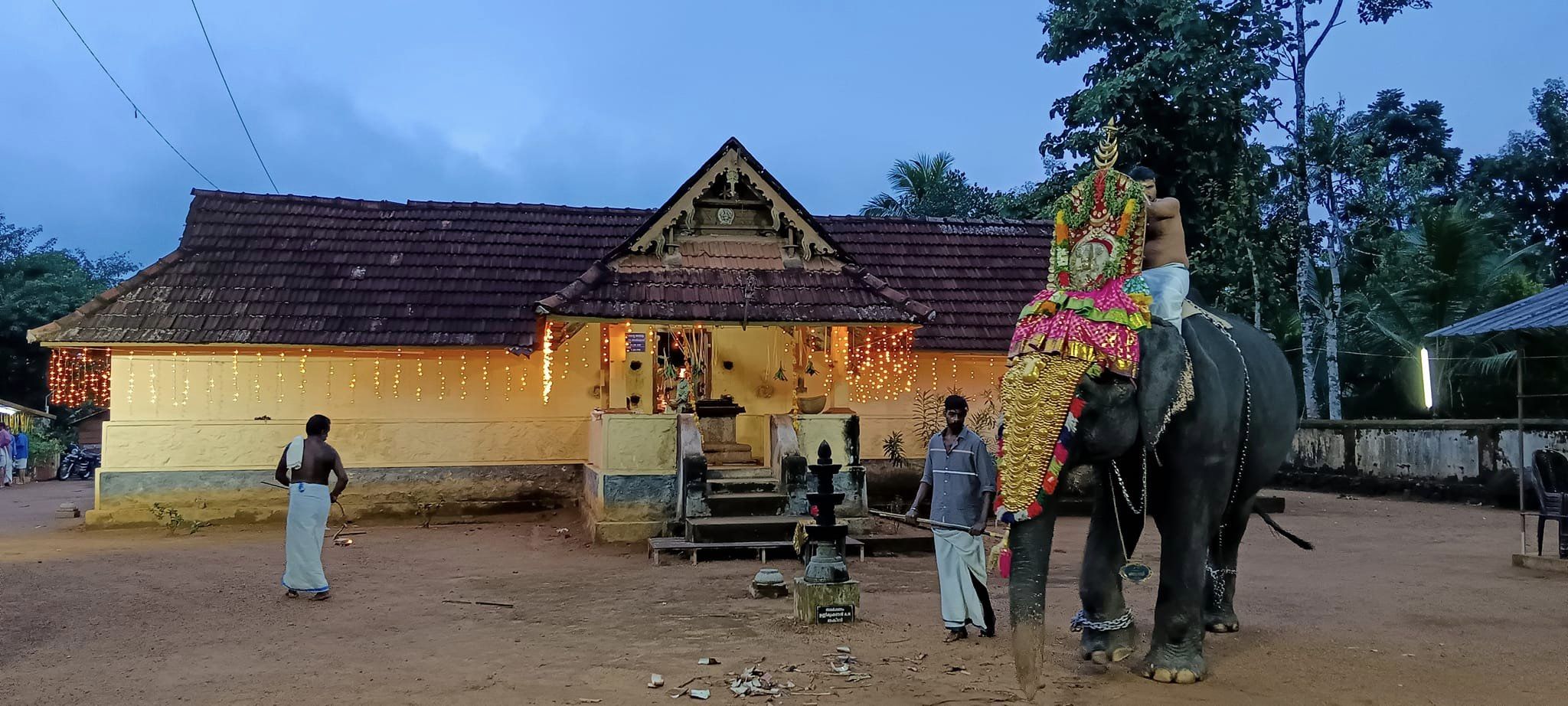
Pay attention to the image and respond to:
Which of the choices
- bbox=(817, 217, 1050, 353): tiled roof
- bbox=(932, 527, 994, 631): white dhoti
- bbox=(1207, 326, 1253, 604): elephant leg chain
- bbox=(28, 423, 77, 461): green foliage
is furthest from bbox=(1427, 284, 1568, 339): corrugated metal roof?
bbox=(28, 423, 77, 461): green foliage

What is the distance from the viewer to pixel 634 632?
25.0ft

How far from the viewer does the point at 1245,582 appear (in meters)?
9.71

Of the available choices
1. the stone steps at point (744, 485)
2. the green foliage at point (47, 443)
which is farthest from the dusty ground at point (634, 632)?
the green foliage at point (47, 443)

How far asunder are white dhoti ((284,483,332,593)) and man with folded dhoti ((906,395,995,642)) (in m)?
5.48

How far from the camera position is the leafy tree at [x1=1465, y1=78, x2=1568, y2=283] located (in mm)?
27461

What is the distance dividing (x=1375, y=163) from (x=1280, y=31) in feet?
11.3

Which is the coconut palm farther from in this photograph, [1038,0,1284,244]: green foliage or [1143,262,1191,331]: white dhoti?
[1143,262,1191,331]: white dhoti

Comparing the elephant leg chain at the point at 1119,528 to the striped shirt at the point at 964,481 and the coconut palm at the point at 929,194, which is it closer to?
the striped shirt at the point at 964,481

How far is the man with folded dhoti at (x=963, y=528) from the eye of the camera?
279 inches

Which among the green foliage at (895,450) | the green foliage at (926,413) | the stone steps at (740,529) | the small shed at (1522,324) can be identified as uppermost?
the small shed at (1522,324)

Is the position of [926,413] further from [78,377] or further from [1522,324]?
[78,377]

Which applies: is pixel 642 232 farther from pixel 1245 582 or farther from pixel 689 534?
pixel 1245 582

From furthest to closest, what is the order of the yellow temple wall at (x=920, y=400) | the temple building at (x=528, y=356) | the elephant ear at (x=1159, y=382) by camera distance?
the yellow temple wall at (x=920, y=400) < the temple building at (x=528, y=356) < the elephant ear at (x=1159, y=382)

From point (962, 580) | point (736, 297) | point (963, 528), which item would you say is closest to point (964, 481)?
point (963, 528)
